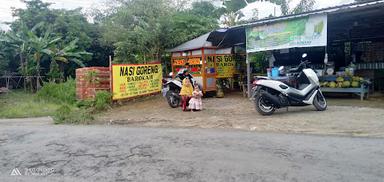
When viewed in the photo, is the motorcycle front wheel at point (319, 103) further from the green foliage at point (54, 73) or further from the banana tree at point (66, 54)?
the green foliage at point (54, 73)

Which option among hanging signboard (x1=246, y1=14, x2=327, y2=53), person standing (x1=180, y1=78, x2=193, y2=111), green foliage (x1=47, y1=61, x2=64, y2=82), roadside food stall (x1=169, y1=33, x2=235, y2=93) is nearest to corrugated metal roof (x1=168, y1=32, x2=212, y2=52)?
roadside food stall (x1=169, y1=33, x2=235, y2=93)

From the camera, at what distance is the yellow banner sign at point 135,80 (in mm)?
11460

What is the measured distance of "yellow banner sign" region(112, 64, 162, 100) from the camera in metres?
11.5

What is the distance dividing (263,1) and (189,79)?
14.4 metres

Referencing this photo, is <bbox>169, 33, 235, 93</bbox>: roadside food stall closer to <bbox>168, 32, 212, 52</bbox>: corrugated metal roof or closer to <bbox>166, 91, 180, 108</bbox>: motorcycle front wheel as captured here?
<bbox>168, 32, 212, 52</bbox>: corrugated metal roof

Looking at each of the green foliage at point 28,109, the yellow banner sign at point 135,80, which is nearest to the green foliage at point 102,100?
the yellow banner sign at point 135,80

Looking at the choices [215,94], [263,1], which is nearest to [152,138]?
[215,94]

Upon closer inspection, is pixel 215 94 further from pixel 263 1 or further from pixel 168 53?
pixel 263 1

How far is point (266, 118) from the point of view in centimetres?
779

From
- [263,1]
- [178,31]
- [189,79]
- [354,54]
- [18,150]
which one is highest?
[263,1]

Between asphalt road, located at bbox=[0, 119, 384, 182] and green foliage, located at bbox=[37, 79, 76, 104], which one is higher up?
green foliage, located at bbox=[37, 79, 76, 104]

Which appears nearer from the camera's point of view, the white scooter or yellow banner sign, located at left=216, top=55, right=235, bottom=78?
the white scooter

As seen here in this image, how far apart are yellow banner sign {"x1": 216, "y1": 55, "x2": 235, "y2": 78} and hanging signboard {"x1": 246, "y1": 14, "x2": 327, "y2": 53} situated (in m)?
1.84

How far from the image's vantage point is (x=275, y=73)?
11.2 m
